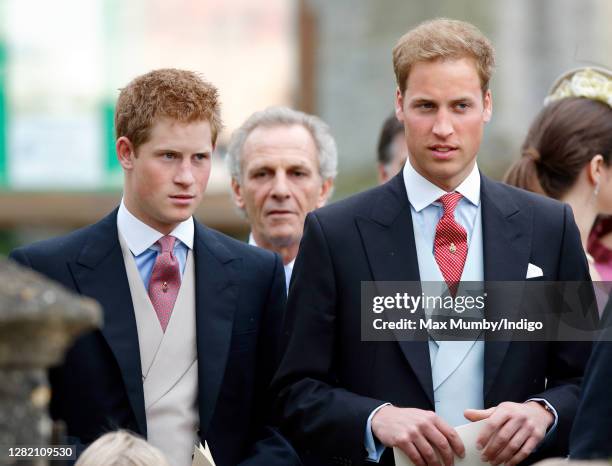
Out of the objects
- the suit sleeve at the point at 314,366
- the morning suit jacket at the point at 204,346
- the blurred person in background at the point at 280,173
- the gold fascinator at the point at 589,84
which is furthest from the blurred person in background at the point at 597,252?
the morning suit jacket at the point at 204,346

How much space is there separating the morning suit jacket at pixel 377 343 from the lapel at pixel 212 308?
0.24 meters

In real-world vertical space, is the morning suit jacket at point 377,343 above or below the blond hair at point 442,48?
below

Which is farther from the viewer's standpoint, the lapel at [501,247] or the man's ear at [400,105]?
the man's ear at [400,105]

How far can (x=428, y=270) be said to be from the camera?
16.0 ft

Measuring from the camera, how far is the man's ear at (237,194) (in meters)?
6.99

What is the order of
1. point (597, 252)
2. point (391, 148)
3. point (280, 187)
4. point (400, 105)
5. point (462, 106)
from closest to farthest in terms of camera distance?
point (462, 106)
point (400, 105)
point (597, 252)
point (280, 187)
point (391, 148)

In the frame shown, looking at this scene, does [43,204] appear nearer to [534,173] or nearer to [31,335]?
[534,173]

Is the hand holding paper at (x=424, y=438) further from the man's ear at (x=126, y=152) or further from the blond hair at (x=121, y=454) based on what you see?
the man's ear at (x=126, y=152)

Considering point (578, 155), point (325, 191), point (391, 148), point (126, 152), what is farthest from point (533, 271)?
point (391, 148)

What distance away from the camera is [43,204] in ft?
Result: 54.9

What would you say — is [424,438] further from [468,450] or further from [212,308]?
[212,308]

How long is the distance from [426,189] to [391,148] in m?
2.52

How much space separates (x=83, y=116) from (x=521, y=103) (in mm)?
4257

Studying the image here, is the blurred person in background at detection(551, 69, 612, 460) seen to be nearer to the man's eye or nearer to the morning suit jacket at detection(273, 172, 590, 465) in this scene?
the morning suit jacket at detection(273, 172, 590, 465)
